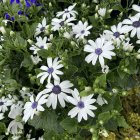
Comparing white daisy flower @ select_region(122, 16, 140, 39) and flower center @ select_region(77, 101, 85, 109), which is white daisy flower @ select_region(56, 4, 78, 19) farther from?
flower center @ select_region(77, 101, 85, 109)

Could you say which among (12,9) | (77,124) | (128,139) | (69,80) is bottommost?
(128,139)

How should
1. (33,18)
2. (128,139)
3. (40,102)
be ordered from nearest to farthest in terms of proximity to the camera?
(40,102) < (128,139) < (33,18)

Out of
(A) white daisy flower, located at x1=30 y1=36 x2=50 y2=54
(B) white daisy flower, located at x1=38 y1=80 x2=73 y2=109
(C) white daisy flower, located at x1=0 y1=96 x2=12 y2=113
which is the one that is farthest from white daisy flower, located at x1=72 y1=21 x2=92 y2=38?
(C) white daisy flower, located at x1=0 y1=96 x2=12 y2=113

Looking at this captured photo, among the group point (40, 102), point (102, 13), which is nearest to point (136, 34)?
point (102, 13)

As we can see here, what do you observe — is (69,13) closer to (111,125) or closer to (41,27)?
(41,27)

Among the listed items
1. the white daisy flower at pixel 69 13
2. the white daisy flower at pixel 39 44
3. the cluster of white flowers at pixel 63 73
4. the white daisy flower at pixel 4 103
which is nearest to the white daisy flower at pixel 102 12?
the cluster of white flowers at pixel 63 73

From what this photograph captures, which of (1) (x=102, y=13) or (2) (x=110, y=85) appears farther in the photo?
(1) (x=102, y=13)

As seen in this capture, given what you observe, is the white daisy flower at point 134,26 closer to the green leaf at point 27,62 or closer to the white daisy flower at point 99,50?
the white daisy flower at point 99,50

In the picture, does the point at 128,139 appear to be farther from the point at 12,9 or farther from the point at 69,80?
the point at 12,9
